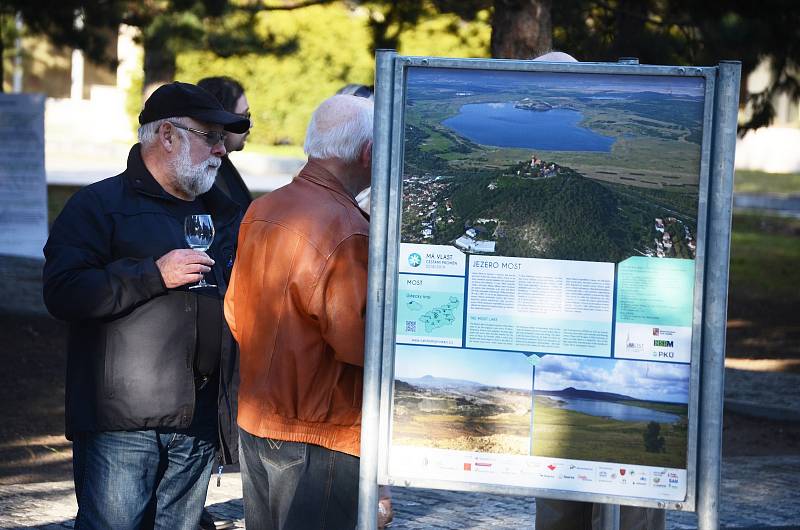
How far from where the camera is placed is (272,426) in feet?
10.9

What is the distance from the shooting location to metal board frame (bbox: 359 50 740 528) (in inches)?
113

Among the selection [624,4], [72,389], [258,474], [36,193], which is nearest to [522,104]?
[258,474]

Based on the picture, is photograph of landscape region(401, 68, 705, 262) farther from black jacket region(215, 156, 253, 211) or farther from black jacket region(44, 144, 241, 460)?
black jacket region(215, 156, 253, 211)

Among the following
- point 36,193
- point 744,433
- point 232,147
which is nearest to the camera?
point 232,147

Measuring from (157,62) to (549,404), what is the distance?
633 inches

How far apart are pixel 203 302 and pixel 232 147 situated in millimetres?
1697

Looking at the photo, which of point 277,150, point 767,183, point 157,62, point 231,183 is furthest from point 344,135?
point 277,150

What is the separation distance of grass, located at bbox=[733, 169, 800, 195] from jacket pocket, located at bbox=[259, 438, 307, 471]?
2546 centimetres

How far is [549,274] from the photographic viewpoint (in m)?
2.95

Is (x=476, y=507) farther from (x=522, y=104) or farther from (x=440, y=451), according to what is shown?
(x=522, y=104)

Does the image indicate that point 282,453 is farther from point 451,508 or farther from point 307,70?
point 307,70

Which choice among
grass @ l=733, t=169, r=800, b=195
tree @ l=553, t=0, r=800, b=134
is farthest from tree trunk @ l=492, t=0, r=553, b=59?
grass @ l=733, t=169, r=800, b=195

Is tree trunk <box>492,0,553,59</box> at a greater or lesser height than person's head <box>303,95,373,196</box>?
greater

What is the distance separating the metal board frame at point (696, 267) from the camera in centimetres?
288
